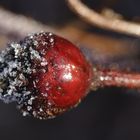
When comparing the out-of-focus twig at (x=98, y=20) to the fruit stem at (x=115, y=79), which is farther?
the out-of-focus twig at (x=98, y=20)

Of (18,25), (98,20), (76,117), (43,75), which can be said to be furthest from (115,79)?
(76,117)

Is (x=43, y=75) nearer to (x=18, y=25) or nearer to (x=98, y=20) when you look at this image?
(x=98, y=20)

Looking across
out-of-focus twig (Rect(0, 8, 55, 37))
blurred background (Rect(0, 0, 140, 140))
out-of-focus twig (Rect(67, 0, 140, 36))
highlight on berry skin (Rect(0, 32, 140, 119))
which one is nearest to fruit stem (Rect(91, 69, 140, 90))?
highlight on berry skin (Rect(0, 32, 140, 119))

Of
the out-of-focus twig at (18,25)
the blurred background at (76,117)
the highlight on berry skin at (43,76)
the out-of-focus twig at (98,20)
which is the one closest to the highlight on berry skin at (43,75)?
the highlight on berry skin at (43,76)

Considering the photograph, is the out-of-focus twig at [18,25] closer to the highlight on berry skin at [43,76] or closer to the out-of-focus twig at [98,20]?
the out-of-focus twig at [98,20]

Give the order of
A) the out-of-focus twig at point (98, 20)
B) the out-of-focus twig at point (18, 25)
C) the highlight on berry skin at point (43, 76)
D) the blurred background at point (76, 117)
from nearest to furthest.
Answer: the highlight on berry skin at point (43, 76) < the out-of-focus twig at point (98, 20) < the out-of-focus twig at point (18, 25) < the blurred background at point (76, 117)

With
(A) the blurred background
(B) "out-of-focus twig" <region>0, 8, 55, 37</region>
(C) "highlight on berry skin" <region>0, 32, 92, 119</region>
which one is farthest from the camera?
(A) the blurred background

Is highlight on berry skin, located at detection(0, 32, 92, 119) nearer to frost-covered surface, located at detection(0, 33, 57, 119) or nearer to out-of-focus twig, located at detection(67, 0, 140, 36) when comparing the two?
frost-covered surface, located at detection(0, 33, 57, 119)

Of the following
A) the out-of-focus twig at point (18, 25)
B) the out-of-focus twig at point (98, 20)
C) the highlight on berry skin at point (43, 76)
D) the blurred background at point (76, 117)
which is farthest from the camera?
the blurred background at point (76, 117)
